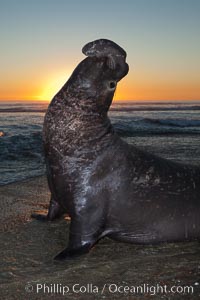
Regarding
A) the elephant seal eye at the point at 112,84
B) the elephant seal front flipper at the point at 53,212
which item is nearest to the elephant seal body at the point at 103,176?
the elephant seal eye at the point at 112,84

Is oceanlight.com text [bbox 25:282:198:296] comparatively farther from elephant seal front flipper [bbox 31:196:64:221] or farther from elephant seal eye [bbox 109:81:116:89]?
elephant seal eye [bbox 109:81:116:89]

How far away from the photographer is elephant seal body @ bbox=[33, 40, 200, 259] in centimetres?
404

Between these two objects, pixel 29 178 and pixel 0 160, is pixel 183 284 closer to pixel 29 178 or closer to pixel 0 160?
pixel 29 178

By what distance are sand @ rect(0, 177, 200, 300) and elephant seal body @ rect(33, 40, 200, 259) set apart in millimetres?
205

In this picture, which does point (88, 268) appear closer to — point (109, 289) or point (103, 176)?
point (109, 289)

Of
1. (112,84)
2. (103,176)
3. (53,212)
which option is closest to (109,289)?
(103,176)

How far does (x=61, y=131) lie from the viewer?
418cm

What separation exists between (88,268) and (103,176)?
3.07ft

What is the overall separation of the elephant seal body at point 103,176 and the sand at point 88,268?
0.67 ft

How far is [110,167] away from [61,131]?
2.02 feet

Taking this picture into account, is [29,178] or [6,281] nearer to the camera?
[6,281]

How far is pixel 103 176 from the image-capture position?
414 cm

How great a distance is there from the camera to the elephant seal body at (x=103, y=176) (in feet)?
13.2

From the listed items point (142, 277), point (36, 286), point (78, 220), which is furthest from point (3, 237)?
point (142, 277)
